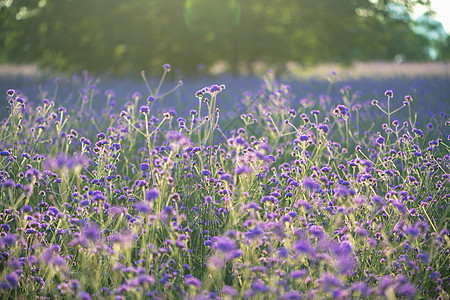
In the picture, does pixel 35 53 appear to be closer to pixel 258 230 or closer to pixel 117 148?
pixel 117 148

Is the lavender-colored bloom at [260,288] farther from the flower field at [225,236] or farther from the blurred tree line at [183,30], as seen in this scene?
the blurred tree line at [183,30]

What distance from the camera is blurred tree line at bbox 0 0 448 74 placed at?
10609 millimetres

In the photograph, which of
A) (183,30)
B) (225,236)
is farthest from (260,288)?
(183,30)

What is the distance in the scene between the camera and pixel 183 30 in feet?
34.7

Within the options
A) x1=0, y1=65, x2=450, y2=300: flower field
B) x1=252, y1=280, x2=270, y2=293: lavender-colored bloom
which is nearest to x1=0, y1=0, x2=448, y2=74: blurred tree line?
x1=0, y1=65, x2=450, y2=300: flower field

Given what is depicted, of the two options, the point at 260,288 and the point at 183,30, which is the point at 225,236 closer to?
the point at 260,288

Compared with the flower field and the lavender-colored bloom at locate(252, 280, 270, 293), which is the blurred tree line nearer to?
the flower field

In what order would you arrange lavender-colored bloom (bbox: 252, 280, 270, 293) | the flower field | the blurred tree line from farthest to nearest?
the blurred tree line < the flower field < lavender-colored bloom (bbox: 252, 280, 270, 293)

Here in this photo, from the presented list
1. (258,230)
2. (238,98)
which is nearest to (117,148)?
(258,230)

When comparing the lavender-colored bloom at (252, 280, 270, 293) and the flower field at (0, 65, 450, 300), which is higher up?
the lavender-colored bloom at (252, 280, 270, 293)

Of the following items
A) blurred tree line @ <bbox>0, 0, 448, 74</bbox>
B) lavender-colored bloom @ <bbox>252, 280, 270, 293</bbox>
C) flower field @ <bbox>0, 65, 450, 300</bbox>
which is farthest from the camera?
blurred tree line @ <bbox>0, 0, 448, 74</bbox>

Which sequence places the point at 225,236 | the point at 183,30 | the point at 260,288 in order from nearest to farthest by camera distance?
the point at 260,288, the point at 225,236, the point at 183,30

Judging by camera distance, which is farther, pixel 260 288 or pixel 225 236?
pixel 225 236

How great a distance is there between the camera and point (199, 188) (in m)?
2.86
